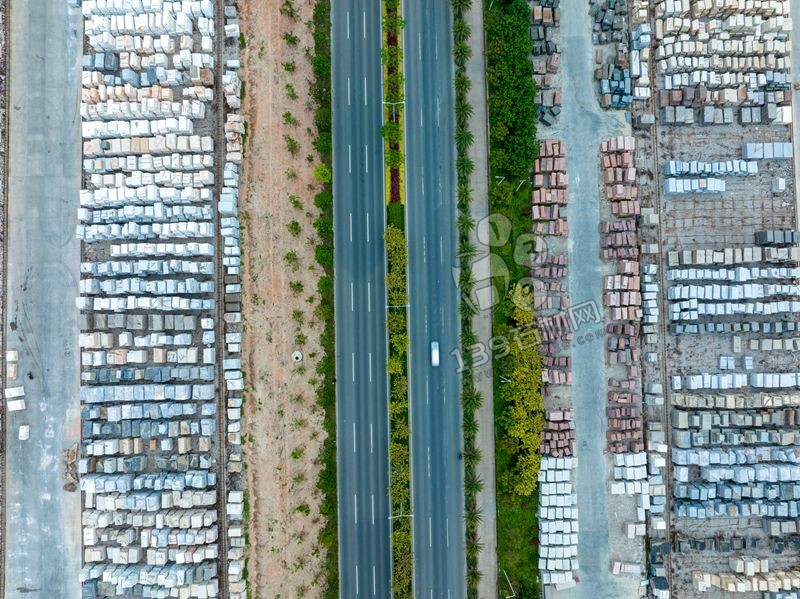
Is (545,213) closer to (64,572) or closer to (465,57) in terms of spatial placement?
(465,57)

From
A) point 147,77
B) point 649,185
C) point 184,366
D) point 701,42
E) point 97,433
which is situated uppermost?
point 701,42

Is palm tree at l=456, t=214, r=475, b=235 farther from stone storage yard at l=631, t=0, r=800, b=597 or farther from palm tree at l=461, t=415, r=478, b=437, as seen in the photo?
palm tree at l=461, t=415, r=478, b=437

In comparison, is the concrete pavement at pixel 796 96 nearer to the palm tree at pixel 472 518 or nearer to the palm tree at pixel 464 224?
the palm tree at pixel 464 224

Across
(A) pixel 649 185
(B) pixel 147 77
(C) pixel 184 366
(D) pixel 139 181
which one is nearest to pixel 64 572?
(C) pixel 184 366

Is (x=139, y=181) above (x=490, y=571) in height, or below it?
above

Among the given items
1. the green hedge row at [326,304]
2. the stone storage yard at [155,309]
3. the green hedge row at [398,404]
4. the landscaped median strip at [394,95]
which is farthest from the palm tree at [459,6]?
the stone storage yard at [155,309]

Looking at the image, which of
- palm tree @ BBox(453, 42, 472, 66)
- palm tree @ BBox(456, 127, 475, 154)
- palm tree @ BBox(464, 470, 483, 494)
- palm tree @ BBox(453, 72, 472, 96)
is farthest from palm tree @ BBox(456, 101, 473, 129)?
palm tree @ BBox(464, 470, 483, 494)
